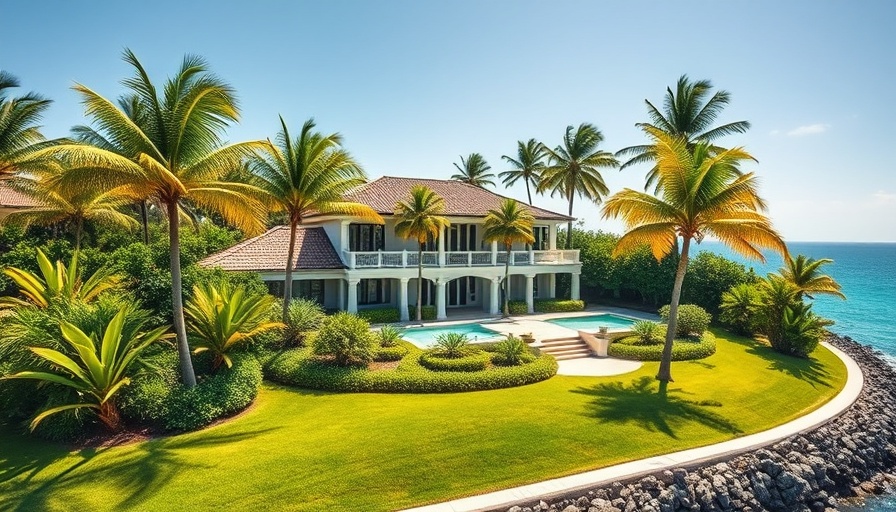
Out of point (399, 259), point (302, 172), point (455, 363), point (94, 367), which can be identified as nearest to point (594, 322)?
point (399, 259)

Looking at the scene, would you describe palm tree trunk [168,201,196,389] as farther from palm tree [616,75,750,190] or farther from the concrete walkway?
palm tree [616,75,750,190]

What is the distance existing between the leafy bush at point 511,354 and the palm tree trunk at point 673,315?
457 cm

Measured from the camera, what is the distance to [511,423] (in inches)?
460

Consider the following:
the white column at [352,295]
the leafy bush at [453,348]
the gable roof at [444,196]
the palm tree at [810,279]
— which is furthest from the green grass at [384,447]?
the gable roof at [444,196]

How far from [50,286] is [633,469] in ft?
54.4

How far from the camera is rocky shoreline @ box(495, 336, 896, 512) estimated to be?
32.0ft

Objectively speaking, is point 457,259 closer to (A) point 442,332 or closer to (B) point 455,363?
(A) point 442,332

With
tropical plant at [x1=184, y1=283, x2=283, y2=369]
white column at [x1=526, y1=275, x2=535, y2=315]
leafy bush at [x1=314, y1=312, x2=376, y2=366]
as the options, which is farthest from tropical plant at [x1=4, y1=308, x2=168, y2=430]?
white column at [x1=526, y1=275, x2=535, y2=315]

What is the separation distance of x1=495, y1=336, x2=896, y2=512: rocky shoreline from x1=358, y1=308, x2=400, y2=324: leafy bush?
621 inches

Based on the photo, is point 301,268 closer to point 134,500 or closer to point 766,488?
point 134,500

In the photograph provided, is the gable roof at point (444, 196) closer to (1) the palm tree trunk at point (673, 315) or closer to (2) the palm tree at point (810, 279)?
(2) the palm tree at point (810, 279)

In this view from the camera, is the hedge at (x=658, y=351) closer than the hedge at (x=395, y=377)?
No

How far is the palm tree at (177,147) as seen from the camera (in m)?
10.1

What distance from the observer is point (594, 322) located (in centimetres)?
2530
